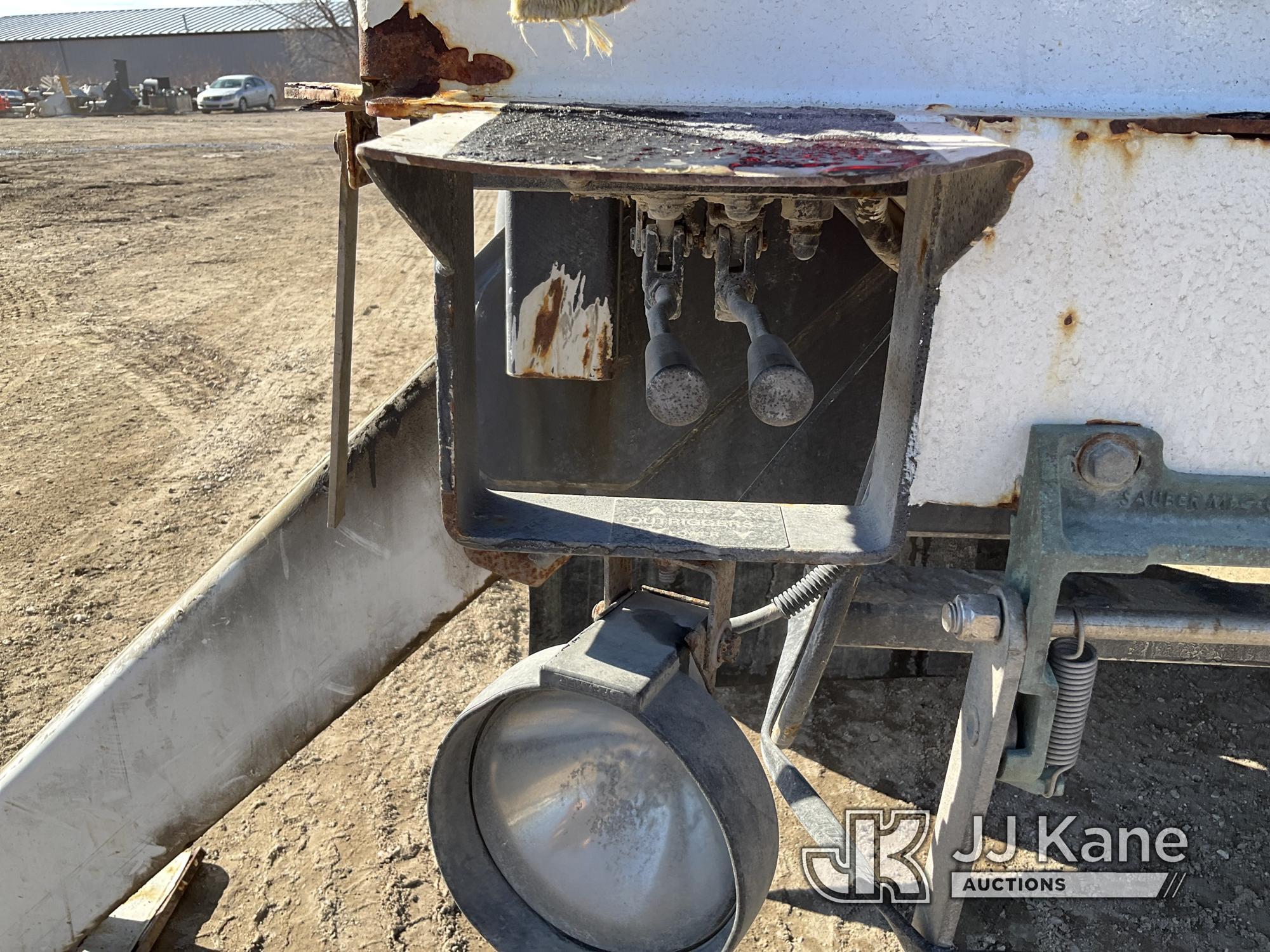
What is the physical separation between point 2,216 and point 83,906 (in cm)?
875

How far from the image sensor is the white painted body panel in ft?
3.72

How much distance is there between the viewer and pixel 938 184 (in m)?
1.03

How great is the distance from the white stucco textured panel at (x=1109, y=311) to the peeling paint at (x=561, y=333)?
2.20ft

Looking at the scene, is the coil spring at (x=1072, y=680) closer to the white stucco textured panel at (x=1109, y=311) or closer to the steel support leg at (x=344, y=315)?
the white stucco textured panel at (x=1109, y=311)

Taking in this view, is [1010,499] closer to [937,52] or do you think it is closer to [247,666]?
[937,52]

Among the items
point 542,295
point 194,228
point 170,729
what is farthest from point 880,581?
point 194,228

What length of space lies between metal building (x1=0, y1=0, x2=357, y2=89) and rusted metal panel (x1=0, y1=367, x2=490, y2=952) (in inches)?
1207

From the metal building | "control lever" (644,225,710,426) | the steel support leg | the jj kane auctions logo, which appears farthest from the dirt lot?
the metal building

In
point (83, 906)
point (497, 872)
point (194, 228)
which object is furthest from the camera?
point (194, 228)

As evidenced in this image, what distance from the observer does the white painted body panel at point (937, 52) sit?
1134mm

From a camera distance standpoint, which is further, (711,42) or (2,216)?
(2,216)

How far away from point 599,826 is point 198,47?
36.1 metres

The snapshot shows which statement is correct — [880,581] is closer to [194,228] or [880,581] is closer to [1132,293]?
[1132,293]

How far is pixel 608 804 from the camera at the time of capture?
1.23 meters
